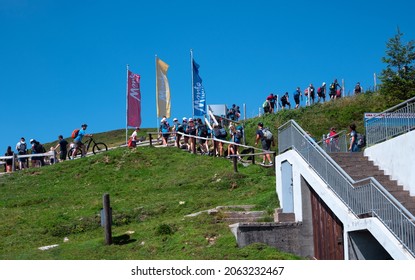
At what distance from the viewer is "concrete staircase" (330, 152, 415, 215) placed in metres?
17.8

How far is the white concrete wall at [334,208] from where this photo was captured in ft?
50.4

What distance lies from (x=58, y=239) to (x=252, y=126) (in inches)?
812

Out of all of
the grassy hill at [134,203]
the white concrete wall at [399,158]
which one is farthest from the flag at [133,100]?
the white concrete wall at [399,158]

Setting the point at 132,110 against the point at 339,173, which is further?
the point at 132,110

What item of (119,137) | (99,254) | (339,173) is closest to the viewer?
(339,173)

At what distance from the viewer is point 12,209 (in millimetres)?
25609

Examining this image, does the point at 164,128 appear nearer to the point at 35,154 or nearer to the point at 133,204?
the point at 35,154

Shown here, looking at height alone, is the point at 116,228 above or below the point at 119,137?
below

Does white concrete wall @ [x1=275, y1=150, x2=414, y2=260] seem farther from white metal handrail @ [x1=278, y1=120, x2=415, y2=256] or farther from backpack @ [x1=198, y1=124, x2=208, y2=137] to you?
backpack @ [x1=198, y1=124, x2=208, y2=137]

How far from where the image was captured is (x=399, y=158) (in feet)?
61.9

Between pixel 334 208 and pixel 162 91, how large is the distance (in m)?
20.2

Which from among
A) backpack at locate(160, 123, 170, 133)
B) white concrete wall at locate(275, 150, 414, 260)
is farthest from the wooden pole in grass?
backpack at locate(160, 123, 170, 133)
